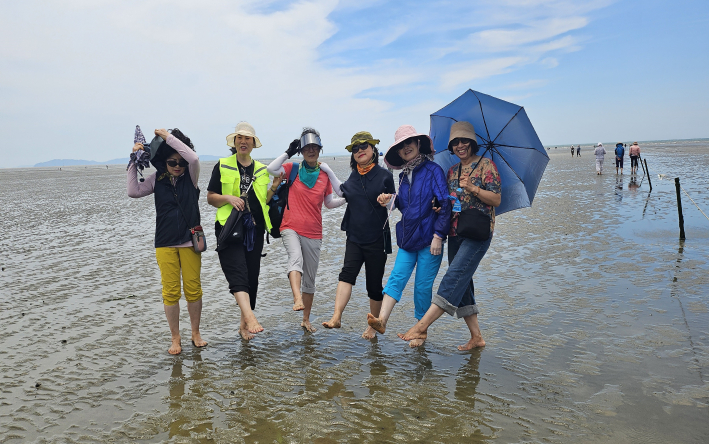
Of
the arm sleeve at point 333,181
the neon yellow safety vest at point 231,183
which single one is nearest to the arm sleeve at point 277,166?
the neon yellow safety vest at point 231,183

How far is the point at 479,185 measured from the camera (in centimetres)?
439

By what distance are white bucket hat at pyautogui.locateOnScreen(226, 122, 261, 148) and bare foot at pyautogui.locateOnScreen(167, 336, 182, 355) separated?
2096mm

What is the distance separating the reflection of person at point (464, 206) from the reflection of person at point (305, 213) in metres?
1.38

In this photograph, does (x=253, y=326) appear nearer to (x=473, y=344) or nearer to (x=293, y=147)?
(x=293, y=147)

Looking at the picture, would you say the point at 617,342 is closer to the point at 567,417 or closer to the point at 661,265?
the point at 567,417

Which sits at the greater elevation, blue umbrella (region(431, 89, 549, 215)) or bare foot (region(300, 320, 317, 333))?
blue umbrella (region(431, 89, 549, 215))

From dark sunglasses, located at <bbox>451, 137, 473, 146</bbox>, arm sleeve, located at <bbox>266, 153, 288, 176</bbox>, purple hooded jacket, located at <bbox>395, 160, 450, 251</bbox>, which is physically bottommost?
purple hooded jacket, located at <bbox>395, 160, 450, 251</bbox>

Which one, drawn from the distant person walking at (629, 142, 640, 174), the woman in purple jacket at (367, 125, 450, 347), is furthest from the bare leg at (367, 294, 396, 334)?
the distant person walking at (629, 142, 640, 174)

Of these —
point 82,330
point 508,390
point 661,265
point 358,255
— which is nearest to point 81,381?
point 82,330

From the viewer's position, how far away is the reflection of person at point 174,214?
15.4 ft

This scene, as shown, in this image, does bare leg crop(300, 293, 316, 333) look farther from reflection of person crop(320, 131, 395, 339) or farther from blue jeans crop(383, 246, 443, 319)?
blue jeans crop(383, 246, 443, 319)

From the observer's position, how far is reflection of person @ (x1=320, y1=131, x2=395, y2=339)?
4848 millimetres

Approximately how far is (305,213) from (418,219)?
1365 mm

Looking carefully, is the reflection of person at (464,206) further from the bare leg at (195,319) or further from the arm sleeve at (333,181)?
the bare leg at (195,319)
